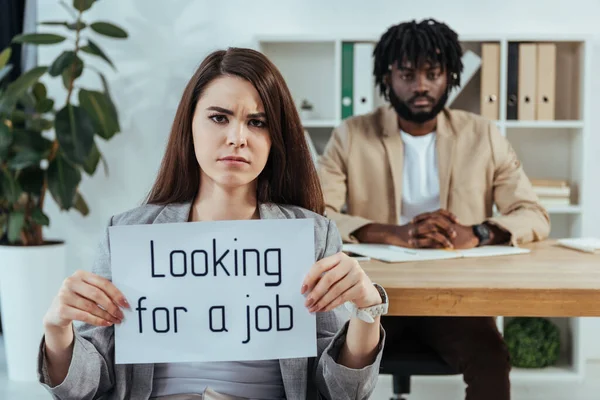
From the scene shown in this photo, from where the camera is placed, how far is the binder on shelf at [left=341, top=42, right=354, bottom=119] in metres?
3.57

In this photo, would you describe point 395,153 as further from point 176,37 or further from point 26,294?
point 26,294

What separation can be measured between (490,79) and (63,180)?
6.65 feet

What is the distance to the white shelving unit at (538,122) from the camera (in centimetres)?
352

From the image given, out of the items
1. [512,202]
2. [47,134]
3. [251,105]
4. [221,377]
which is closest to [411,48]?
[512,202]

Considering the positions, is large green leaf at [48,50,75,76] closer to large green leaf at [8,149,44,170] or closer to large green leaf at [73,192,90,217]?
large green leaf at [8,149,44,170]

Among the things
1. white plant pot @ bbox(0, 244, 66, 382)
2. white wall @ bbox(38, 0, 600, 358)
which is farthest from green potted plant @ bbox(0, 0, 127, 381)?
white wall @ bbox(38, 0, 600, 358)

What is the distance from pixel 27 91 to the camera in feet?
11.4

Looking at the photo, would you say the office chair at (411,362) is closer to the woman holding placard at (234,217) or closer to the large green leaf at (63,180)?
the woman holding placard at (234,217)

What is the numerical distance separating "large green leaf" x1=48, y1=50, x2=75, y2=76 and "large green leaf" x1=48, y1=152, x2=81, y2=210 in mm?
371

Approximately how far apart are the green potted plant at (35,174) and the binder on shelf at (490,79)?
1713 mm

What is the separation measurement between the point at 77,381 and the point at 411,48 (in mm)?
1687

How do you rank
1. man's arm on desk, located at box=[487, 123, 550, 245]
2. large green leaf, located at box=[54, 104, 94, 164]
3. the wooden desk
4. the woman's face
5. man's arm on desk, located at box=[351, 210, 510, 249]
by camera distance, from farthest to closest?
large green leaf, located at box=[54, 104, 94, 164] < man's arm on desk, located at box=[487, 123, 550, 245] < man's arm on desk, located at box=[351, 210, 510, 249] < the wooden desk < the woman's face

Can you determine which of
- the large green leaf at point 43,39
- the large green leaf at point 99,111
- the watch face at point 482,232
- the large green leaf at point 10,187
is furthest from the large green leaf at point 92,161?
the watch face at point 482,232

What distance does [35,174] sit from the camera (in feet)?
11.3
